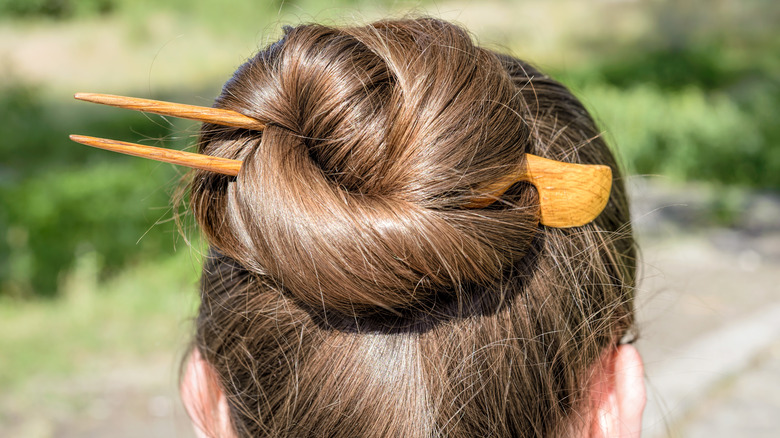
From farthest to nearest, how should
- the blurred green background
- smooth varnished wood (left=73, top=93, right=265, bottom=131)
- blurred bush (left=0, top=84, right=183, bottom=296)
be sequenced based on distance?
blurred bush (left=0, top=84, right=183, bottom=296) < the blurred green background < smooth varnished wood (left=73, top=93, right=265, bottom=131)

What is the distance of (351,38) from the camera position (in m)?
1.01

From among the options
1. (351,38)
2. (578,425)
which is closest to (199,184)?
(351,38)

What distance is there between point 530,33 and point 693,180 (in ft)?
20.4

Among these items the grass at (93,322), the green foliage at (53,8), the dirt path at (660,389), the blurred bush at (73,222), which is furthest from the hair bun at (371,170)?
the green foliage at (53,8)

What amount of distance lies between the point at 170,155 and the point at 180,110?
0.23 feet

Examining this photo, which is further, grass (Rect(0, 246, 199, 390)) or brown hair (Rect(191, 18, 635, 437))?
grass (Rect(0, 246, 199, 390))

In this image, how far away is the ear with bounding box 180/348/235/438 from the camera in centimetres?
122

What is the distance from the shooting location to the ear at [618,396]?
1.17m

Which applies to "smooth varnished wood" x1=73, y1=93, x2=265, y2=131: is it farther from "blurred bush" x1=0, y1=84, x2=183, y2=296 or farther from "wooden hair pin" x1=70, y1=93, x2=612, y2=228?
"blurred bush" x1=0, y1=84, x2=183, y2=296

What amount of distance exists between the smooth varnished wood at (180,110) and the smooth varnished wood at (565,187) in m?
0.43

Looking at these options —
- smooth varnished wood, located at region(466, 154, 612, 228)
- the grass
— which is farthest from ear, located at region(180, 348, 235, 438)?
the grass

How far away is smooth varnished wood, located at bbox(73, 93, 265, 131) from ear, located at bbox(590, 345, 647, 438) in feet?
2.52

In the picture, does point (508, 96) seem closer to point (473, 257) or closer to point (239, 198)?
point (473, 257)

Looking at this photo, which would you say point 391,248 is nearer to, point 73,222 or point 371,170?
point 371,170
